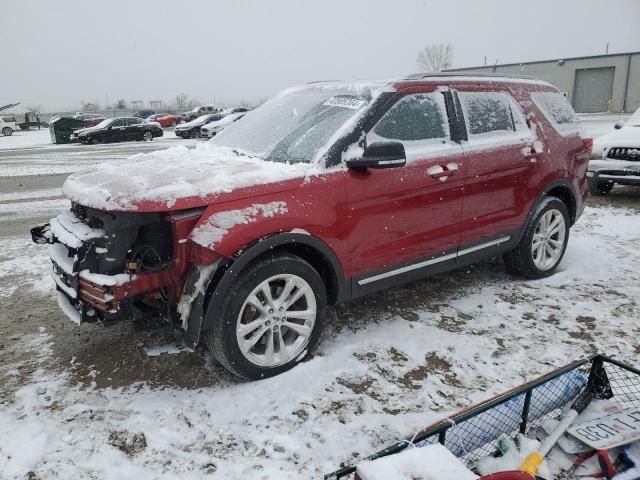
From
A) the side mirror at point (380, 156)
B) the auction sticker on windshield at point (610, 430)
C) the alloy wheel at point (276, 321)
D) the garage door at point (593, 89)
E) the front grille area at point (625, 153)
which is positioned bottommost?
the auction sticker on windshield at point (610, 430)

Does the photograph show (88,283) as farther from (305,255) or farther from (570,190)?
(570,190)

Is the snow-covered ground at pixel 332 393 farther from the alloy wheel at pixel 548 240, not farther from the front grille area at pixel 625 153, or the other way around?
the front grille area at pixel 625 153

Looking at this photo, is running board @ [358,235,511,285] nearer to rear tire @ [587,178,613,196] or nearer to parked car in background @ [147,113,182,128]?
rear tire @ [587,178,613,196]

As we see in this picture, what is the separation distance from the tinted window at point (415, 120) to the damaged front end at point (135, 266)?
1469 mm

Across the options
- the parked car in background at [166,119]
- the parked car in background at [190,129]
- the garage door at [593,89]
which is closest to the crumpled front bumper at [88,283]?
the parked car in background at [190,129]

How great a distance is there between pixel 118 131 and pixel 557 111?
25.7 meters

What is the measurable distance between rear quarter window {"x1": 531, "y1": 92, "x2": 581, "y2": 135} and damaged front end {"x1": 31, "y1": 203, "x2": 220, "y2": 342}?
335cm

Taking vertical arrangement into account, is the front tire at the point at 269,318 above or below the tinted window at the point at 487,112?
below

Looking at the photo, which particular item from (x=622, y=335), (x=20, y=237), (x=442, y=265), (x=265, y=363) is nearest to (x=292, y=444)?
(x=265, y=363)

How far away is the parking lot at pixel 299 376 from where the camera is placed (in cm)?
248

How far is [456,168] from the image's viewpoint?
3.75 metres

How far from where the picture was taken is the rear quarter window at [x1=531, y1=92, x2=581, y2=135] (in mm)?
4531

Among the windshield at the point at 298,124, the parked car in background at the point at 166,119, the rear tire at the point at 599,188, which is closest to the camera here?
the windshield at the point at 298,124

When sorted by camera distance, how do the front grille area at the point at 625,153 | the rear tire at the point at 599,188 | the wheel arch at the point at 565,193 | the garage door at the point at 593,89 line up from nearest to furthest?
the wheel arch at the point at 565,193 → the front grille area at the point at 625,153 → the rear tire at the point at 599,188 → the garage door at the point at 593,89
